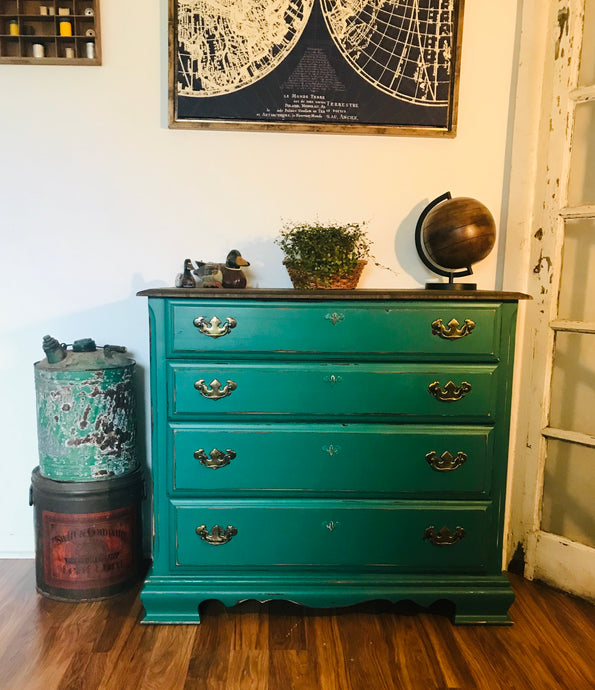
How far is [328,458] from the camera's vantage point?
6.48 ft

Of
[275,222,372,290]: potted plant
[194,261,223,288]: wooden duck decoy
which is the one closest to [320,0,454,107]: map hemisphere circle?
[275,222,372,290]: potted plant

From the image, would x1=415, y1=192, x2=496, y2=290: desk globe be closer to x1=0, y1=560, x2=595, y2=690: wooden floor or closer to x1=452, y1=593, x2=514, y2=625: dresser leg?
x1=452, y1=593, x2=514, y2=625: dresser leg

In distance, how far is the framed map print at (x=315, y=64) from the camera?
2.29 m

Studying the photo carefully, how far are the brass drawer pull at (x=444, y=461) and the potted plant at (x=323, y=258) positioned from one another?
2.47 feet

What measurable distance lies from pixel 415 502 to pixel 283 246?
1.15 m

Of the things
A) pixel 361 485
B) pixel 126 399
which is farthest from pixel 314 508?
pixel 126 399

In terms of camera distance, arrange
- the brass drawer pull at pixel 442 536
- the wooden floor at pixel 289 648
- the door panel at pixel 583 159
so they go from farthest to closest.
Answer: the door panel at pixel 583 159 < the brass drawer pull at pixel 442 536 < the wooden floor at pixel 289 648

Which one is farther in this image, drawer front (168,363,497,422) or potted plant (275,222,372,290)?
potted plant (275,222,372,290)

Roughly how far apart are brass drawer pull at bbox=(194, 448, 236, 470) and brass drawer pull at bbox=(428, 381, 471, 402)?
0.77 m

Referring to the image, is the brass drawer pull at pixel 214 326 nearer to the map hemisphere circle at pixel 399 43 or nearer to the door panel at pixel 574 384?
the map hemisphere circle at pixel 399 43

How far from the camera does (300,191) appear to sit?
2410 mm

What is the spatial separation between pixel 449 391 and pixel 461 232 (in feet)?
2.08

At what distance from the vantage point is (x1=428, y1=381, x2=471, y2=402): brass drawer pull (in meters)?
1.95

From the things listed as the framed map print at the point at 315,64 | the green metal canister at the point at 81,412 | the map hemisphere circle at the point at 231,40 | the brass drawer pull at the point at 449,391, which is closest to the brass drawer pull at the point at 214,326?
the green metal canister at the point at 81,412
